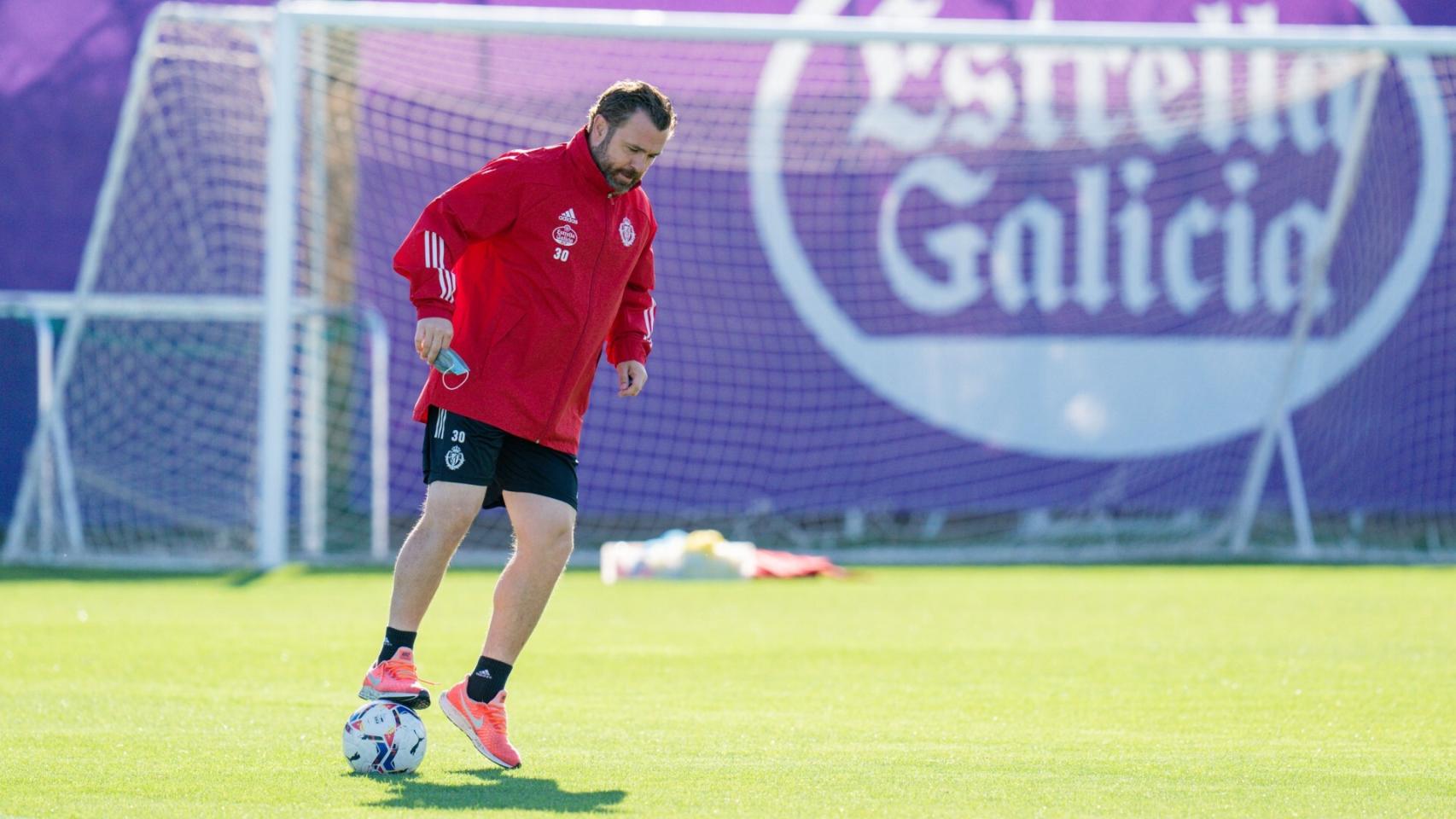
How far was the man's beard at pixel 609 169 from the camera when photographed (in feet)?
14.4

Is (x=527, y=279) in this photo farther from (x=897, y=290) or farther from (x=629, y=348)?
(x=897, y=290)

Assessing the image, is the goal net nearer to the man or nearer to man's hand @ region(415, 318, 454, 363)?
the man

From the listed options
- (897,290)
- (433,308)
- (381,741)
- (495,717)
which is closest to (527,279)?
(433,308)

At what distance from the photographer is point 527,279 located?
4402 millimetres

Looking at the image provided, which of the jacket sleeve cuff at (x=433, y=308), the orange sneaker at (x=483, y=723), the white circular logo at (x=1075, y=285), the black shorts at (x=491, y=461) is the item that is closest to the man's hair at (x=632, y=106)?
the jacket sleeve cuff at (x=433, y=308)

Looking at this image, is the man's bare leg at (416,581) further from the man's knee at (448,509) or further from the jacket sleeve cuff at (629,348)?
the jacket sleeve cuff at (629,348)

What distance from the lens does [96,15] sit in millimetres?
11906

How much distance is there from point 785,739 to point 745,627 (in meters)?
3.10

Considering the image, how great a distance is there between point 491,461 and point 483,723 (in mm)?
644

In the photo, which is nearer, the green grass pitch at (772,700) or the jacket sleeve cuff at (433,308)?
the green grass pitch at (772,700)

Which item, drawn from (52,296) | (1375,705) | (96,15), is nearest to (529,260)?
(1375,705)

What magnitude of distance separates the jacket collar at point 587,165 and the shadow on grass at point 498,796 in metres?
1.47

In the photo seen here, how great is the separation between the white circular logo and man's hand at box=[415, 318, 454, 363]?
8.20 metres

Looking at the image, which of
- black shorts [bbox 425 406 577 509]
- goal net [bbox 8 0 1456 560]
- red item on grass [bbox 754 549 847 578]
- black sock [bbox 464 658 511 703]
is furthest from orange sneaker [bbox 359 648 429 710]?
goal net [bbox 8 0 1456 560]
